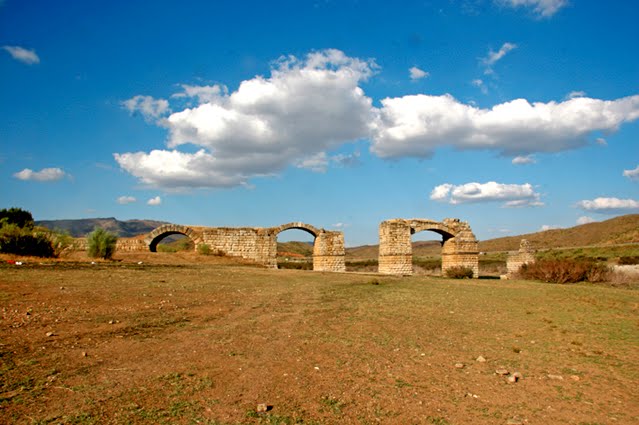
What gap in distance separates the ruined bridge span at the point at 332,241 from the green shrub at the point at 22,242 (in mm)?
6855

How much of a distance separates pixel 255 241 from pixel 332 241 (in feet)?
14.8

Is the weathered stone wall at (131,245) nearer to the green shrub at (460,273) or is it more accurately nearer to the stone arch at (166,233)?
the stone arch at (166,233)

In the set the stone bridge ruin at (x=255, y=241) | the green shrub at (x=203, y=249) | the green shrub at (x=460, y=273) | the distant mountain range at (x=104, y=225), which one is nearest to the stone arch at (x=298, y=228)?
the stone bridge ruin at (x=255, y=241)

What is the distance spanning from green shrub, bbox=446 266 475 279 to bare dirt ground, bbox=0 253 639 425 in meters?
13.8

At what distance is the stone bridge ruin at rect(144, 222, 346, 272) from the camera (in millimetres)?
23078

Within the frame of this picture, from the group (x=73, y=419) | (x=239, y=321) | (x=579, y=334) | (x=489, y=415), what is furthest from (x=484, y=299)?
(x=73, y=419)

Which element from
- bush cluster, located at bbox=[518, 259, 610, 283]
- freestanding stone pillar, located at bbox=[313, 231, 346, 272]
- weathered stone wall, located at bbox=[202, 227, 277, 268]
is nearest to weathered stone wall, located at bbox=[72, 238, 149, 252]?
weathered stone wall, located at bbox=[202, 227, 277, 268]

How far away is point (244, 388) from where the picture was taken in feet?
13.4

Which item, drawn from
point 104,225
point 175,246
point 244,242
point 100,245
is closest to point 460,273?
point 244,242

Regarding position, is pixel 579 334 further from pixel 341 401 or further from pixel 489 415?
pixel 341 401

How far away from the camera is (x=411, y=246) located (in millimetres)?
24828

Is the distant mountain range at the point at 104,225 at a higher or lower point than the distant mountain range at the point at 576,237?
higher

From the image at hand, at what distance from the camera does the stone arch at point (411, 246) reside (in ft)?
78.4

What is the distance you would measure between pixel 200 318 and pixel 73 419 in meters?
3.59
